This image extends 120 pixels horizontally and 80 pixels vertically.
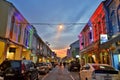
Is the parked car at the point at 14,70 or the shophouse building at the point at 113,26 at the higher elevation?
the shophouse building at the point at 113,26

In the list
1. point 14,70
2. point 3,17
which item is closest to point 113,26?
point 14,70

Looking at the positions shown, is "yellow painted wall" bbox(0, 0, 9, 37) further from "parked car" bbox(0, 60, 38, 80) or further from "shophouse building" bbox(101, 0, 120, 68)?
"shophouse building" bbox(101, 0, 120, 68)

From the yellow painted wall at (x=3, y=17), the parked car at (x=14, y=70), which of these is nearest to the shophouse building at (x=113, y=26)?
the parked car at (x=14, y=70)

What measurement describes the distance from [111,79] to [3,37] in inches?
537

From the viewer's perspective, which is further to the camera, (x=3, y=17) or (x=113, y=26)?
(x=3, y=17)

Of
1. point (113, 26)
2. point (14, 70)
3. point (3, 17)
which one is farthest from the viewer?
point (3, 17)

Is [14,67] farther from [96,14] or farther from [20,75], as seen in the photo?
[96,14]

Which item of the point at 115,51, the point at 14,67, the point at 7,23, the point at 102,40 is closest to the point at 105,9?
the point at 102,40

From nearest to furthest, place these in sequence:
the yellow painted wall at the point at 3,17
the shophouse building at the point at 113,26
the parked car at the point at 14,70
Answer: the parked car at the point at 14,70
the shophouse building at the point at 113,26
the yellow painted wall at the point at 3,17

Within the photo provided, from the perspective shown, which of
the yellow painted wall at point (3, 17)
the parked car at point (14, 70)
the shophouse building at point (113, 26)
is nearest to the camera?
the parked car at point (14, 70)

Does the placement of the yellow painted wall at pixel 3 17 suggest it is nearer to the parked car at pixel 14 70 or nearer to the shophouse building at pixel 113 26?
the parked car at pixel 14 70

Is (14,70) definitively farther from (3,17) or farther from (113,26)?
(113,26)

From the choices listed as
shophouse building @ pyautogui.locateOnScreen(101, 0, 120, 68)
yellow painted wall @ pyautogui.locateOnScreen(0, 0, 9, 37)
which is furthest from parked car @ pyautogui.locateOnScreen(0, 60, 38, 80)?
shophouse building @ pyautogui.locateOnScreen(101, 0, 120, 68)

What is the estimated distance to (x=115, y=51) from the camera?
19234mm
